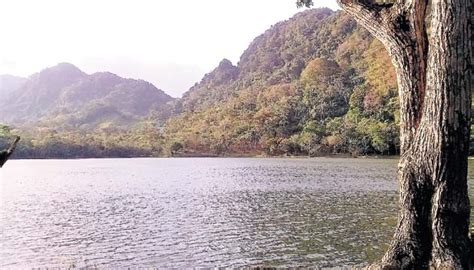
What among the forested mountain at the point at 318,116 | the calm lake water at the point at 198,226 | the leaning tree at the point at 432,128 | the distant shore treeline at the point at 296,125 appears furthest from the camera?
the distant shore treeline at the point at 296,125

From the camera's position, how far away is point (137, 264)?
51.1 feet

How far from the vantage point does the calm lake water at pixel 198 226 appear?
16391 millimetres

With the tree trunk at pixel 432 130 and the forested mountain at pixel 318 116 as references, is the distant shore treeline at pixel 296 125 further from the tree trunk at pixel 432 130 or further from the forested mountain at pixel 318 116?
the tree trunk at pixel 432 130

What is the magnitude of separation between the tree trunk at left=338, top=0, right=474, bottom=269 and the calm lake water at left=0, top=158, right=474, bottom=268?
27.9 feet

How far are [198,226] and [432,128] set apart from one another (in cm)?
1707

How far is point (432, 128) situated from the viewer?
21.5 feet

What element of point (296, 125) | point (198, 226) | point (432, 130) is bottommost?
point (198, 226)

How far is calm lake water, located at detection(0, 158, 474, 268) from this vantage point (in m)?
16.4

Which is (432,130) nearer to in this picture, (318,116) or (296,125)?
(318,116)

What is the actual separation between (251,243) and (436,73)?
13.2 m

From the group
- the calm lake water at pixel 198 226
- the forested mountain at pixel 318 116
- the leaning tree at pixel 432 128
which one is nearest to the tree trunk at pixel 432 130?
the leaning tree at pixel 432 128

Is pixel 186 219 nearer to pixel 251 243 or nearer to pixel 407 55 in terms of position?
pixel 251 243

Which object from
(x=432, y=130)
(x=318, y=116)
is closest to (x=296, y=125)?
(x=318, y=116)

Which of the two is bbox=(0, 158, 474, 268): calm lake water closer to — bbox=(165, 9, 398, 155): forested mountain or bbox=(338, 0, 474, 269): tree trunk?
bbox=(338, 0, 474, 269): tree trunk
